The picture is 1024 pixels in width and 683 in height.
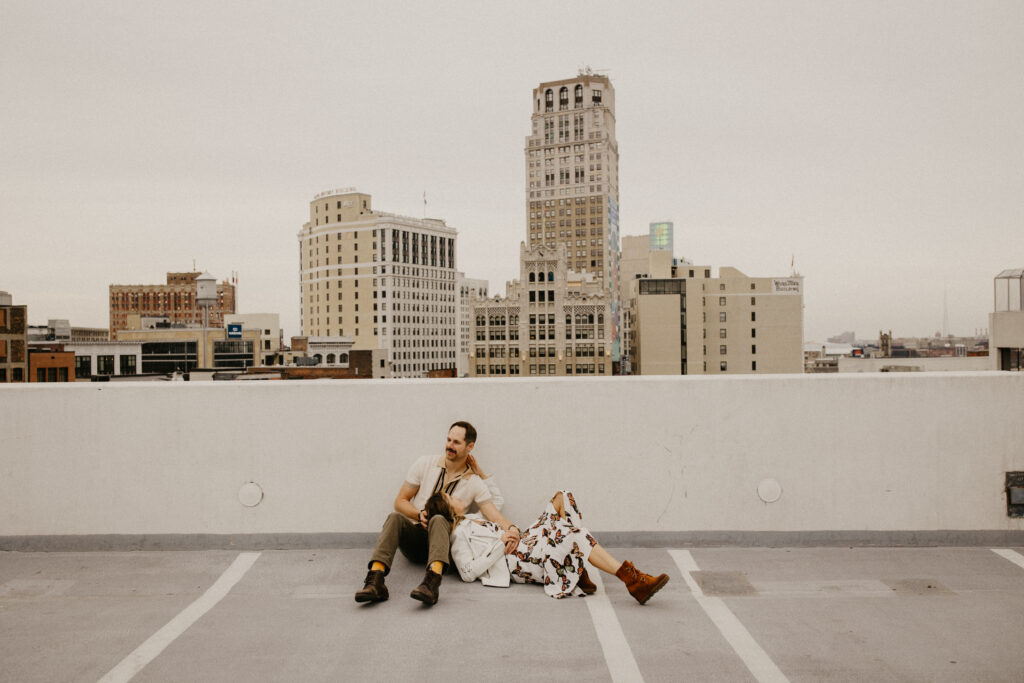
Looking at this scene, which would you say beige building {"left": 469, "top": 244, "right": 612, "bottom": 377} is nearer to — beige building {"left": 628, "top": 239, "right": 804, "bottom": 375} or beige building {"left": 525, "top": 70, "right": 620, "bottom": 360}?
beige building {"left": 628, "top": 239, "right": 804, "bottom": 375}

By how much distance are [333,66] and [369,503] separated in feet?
67.1

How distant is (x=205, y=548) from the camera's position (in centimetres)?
531

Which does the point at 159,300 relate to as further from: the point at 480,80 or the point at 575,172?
the point at 480,80

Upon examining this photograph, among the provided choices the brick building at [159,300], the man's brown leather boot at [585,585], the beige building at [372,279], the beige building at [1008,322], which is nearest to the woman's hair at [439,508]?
the man's brown leather boot at [585,585]

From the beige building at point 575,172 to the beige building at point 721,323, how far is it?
172 feet

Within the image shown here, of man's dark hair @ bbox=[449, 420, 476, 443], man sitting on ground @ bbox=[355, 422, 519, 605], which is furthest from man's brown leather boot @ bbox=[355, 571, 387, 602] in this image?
man's dark hair @ bbox=[449, 420, 476, 443]

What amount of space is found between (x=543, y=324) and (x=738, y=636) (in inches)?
5254

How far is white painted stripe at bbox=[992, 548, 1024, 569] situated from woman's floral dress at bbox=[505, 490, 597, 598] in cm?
300

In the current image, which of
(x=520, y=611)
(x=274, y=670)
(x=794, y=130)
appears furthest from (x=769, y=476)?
(x=794, y=130)

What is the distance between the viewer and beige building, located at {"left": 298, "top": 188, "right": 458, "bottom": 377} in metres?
175

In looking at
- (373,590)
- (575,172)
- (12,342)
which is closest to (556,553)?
(373,590)

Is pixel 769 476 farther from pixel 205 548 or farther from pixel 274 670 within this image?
pixel 205 548

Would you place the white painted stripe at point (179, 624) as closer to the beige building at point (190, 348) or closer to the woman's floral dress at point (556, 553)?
the woman's floral dress at point (556, 553)

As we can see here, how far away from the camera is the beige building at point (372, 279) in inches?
6905
